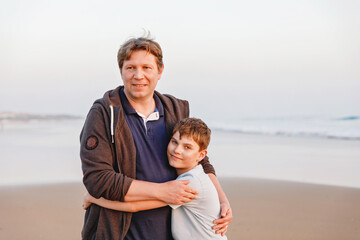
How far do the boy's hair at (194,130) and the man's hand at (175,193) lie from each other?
0.97ft

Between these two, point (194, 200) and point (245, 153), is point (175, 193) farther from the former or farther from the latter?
point (245, 153)

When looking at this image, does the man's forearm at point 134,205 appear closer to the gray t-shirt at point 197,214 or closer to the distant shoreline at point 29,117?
the gray t-shirt at point 197,214

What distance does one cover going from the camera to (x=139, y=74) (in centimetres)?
235

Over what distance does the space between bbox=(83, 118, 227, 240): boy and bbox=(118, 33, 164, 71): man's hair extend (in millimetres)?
440

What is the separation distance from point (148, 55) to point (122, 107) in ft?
1.11

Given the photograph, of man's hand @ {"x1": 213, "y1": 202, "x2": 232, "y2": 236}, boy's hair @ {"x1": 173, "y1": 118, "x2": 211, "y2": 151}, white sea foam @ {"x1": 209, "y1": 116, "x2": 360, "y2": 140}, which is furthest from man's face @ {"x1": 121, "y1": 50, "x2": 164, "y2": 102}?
white sea foam @ {"x1": 209, "y1": 116, "x2": 360, "y2": 140}

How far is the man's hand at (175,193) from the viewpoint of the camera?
7.36 ft

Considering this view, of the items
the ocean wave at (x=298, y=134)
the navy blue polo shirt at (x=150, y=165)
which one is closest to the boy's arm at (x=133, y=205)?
the navy blue polo shirt at (x=150, y=165)

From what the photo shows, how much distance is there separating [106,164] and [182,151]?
0.45 m

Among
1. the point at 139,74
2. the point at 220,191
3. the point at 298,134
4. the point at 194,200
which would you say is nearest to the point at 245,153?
the point at 298,134

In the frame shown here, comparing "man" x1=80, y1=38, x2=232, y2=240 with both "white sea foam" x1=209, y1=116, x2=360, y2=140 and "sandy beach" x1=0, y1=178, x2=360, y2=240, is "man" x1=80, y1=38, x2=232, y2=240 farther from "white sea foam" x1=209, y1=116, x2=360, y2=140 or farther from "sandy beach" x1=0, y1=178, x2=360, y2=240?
"white sea foam" x1=209, y1=116, x2=360, y2=140

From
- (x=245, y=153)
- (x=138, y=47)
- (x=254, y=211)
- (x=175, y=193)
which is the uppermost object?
(x=138, y=47)

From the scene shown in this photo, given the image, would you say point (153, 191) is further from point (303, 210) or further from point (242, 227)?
point (303, 210)

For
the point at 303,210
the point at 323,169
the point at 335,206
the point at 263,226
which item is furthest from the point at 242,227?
the point at 323,169
